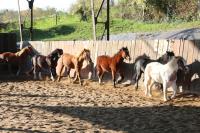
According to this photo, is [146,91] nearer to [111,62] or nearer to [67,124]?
[111,62]

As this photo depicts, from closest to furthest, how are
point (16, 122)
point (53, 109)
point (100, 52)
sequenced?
1. point (16, 122)
2. point (53, 109)
3. point (100, 52)

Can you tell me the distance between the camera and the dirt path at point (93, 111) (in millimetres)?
8367

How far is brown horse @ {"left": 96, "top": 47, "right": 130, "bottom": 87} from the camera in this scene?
46.6ft

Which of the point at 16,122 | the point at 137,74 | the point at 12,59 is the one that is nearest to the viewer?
the point at 16,122

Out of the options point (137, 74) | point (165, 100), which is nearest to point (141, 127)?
point (165, 100)

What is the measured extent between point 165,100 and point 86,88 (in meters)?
3.84

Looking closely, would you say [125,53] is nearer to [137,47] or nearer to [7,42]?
[137,47]

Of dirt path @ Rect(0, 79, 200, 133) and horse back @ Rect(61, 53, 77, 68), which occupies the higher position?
horse back @ Rect(61, 53, 77, 68)

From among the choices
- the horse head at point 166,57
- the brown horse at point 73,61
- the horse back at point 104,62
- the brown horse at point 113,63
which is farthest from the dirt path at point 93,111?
the brown horse at point 73,61

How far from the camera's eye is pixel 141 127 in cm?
833

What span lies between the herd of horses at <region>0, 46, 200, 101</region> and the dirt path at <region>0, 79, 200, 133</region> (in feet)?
1.68

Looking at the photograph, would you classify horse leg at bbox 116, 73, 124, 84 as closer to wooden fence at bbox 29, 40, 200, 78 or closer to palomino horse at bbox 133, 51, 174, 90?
wooden fence at bbox 29, 40, 200, 78

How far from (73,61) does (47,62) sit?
195 cm

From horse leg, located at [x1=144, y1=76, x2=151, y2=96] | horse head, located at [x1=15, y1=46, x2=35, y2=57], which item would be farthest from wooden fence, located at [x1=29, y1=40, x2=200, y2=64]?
horse leg, located at [x1=144, y1=76, x2=151, y2=96]
